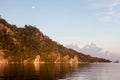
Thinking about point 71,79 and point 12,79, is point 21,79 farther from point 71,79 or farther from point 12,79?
point 71,79

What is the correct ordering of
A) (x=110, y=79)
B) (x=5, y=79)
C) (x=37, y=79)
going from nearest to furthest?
(x=5, y=79)
(x=37, y=79)
(x=110, y=79)

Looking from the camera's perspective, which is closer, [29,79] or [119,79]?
[29,79]

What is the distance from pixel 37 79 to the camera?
101 metres

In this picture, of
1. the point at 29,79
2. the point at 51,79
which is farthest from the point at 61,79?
the point at 29,79

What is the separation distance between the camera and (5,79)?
309ft

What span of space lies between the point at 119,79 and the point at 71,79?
1785 cm

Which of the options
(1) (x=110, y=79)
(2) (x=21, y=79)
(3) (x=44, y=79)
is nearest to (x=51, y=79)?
(3) (x=44, y=79)

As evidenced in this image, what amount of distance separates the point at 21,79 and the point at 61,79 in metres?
13.5

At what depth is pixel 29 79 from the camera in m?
99.6

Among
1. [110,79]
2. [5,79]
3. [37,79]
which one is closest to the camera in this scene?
[5,79]

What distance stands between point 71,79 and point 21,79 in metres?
17.6

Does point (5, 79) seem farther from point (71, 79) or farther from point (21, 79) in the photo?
point (71, 79)

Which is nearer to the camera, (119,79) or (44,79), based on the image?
(44,79)

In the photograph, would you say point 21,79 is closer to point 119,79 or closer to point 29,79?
point 29,79
